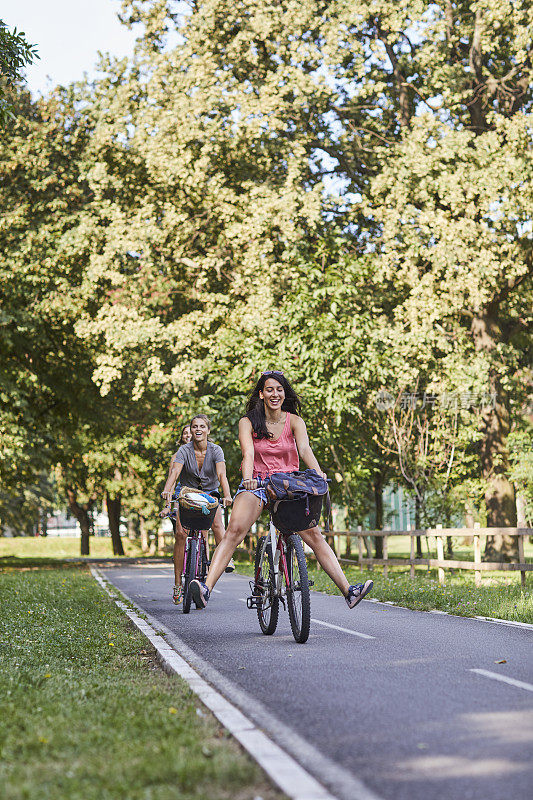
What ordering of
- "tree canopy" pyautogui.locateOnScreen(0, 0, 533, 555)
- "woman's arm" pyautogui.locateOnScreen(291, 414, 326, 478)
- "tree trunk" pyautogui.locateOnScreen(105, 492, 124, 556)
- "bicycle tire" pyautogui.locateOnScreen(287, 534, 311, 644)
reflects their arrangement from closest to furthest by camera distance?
"bicycle tire" pyautogui.locateOnScreen(287, 534, 311, 644) < "woman's arm" pyautogui.locateOnScreen(291, 414, 326, 478) < "tree canopy" pyautogui.locateOnScreen(0, 0, 533, 555) < "tree trunk" pyautogui.locateOnScreen(105, 492, 124, 556)

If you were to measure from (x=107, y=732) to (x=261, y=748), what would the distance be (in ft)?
2.79

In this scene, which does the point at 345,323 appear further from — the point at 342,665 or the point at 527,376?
the point at 342,665

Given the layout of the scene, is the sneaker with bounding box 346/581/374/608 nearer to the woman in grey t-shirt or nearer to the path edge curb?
the path edge curb

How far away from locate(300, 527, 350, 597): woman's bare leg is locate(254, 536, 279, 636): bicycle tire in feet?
1.34

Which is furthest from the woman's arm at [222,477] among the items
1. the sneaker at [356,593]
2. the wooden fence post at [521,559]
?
the wooden fence post at [521,559]

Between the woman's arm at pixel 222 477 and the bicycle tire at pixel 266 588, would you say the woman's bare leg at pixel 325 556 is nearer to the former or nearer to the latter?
the bicycle tire at pixel 266 588

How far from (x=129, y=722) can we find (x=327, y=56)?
21.0 metres

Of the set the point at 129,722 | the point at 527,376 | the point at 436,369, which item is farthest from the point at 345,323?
the point at 129,722

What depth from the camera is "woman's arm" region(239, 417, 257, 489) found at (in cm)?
828

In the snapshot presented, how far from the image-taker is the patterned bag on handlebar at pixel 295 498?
8.19 m

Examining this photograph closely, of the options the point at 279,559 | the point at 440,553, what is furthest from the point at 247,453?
the point at 440,553

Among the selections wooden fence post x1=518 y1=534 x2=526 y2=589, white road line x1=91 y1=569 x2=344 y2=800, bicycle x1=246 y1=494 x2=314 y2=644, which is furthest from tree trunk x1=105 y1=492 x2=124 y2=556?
white road line x1=91 y1=569 x2=344 y2=800

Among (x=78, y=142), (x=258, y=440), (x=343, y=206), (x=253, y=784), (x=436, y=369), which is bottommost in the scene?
(x=253, y=784)

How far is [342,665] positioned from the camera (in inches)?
281
